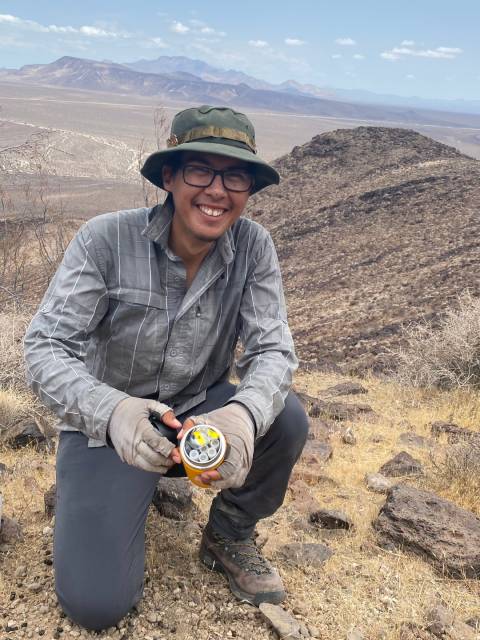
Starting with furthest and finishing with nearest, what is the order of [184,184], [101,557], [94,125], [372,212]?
[94,125] < [372,212] < [184,184] < [101,557]

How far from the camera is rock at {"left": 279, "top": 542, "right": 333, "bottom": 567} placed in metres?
2.50

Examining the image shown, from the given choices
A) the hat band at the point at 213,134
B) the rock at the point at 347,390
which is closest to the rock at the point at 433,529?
the hat band at the point at 213,134

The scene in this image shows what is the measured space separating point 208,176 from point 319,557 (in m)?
1.58

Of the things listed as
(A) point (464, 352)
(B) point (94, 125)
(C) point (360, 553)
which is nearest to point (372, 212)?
(A) point (464, 352)

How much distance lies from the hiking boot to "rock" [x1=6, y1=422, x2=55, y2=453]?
1.51 m

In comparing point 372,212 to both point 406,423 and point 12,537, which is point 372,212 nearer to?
point 406,423

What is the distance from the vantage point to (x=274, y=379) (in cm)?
220

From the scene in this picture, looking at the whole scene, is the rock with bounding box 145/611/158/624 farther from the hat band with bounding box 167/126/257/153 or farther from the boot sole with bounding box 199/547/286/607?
the hat band with bounding box 167/126/257/153

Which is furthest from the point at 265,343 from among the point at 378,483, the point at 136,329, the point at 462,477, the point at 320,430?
the point at 320,430

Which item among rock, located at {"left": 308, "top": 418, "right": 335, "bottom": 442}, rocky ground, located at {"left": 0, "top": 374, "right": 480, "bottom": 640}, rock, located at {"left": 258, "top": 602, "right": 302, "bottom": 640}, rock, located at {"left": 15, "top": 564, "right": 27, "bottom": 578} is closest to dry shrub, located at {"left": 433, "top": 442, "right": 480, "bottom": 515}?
rocky ground, located at {"left": 0, "top": 374, "right": 480, "bottom": 640}

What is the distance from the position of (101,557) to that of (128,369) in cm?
65

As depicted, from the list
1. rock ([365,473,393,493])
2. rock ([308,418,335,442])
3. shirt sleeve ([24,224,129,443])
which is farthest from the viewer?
rock ([308,418,335,442])

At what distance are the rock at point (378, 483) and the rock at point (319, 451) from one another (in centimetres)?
35

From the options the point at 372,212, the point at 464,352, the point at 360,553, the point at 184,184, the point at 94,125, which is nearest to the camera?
the point at 184,184
